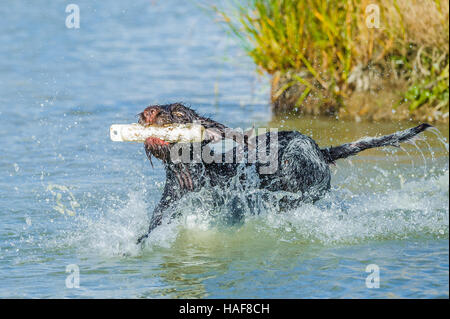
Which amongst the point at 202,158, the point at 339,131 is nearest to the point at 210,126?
the point at 202,158

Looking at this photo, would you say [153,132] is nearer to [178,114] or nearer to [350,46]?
[178,114]

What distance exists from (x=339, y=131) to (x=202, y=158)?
392 cm

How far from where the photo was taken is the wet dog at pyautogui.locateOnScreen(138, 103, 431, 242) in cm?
608

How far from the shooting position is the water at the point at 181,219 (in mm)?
5494

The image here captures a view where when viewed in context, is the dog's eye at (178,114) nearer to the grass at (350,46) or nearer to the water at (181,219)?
the water at (181,219)

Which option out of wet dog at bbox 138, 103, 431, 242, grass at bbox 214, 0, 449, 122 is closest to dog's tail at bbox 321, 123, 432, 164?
wet dog at bbox 138, 103, 431, 242

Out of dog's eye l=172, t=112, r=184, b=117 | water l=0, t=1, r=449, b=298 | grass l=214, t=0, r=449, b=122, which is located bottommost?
water l=0, t=1, r=449, b=298

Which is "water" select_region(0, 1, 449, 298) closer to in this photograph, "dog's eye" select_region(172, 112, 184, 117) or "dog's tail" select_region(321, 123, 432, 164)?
"dog's tail" select_region(321, 123, 432, 164)

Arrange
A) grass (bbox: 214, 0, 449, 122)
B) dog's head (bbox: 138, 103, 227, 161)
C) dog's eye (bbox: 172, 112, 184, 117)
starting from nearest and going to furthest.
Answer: dog's head (bbox: 138, 103, 227, 161) < dog's eye (bbox: 172, 112, 184, 117) < grass (bbox: 214, 0, 449, 122)

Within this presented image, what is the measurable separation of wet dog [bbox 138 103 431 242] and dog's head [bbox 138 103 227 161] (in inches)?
3.9

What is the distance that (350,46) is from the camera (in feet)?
31.8

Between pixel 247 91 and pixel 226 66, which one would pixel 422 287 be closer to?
pixel 247 91

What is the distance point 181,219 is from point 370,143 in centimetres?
166
